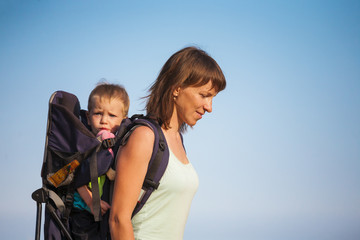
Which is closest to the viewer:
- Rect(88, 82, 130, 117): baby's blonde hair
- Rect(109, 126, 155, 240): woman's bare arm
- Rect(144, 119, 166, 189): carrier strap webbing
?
Rect(109, 126, 155, 240): woman's bare arm

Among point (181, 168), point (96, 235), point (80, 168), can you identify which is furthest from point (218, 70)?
point (96, 235)

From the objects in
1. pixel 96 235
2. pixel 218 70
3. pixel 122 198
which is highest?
pixel 218 70

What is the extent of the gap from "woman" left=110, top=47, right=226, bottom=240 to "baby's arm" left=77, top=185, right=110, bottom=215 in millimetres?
219

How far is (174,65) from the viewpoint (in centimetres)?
269

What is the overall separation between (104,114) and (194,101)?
1.03 meters

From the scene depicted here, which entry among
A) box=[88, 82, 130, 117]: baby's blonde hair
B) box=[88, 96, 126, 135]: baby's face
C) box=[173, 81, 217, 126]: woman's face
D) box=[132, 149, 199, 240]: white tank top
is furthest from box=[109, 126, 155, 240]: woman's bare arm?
box=[88, 82, 130, 117]: baby's blonde hair

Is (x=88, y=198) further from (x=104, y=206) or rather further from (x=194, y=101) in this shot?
(x=194, y=101)

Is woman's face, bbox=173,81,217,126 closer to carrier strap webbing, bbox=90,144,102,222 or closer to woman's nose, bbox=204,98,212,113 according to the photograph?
woman's nose, bbox=204,98,212,113

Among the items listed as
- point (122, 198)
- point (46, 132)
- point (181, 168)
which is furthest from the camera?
point (46, 132)

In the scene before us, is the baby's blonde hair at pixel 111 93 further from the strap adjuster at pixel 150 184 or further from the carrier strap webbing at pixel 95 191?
the strap adjuster at pixel 150 184

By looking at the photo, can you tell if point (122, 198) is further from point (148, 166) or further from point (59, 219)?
point (59, 219)

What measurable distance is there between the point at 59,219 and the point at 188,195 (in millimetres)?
895

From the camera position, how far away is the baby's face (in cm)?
328

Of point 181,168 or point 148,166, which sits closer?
point 148,166
